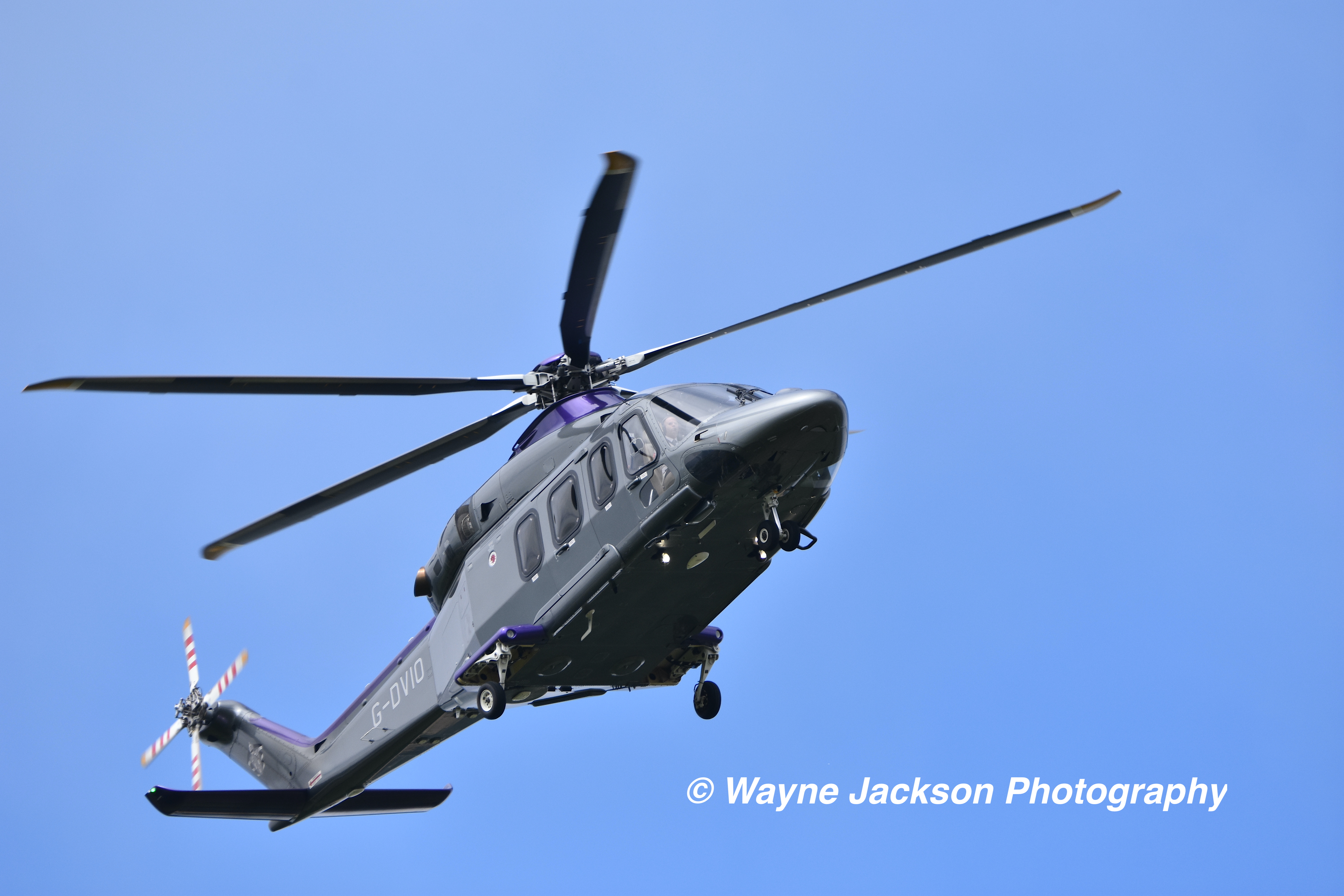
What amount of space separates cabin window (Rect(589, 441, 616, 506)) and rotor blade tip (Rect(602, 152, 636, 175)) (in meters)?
3.34

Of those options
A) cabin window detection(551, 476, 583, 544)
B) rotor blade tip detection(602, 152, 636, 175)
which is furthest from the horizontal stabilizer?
rotor blade tip detection(602, 152, 636, 175)

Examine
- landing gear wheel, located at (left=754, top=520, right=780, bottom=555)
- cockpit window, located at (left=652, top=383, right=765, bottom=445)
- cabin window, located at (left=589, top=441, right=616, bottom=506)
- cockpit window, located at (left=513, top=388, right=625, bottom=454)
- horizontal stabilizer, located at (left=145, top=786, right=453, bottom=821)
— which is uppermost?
cockpit window, located at (left=513, top=388, right=625, bottom=454)

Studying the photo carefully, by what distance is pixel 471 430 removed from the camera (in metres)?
15.6

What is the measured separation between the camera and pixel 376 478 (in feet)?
49.2

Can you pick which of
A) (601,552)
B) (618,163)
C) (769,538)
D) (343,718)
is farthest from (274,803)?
(618,163)

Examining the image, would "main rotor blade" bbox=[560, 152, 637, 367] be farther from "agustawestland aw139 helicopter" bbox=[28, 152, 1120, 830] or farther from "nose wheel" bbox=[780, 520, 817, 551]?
"nose wheel" bbox=[780, 520, 817, 551]

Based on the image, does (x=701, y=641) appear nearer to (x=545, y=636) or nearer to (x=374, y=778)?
(x=545, y=636)

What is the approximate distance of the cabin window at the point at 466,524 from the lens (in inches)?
628

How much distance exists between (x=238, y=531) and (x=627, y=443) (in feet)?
15.6

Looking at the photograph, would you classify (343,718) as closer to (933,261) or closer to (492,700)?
(492,700)

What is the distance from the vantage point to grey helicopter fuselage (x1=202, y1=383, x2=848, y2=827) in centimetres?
1311

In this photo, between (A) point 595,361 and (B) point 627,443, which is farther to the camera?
(A) point 595,361

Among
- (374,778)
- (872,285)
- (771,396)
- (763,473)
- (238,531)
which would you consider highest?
(872,285)

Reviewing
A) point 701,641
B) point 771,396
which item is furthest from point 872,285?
point 701,641
